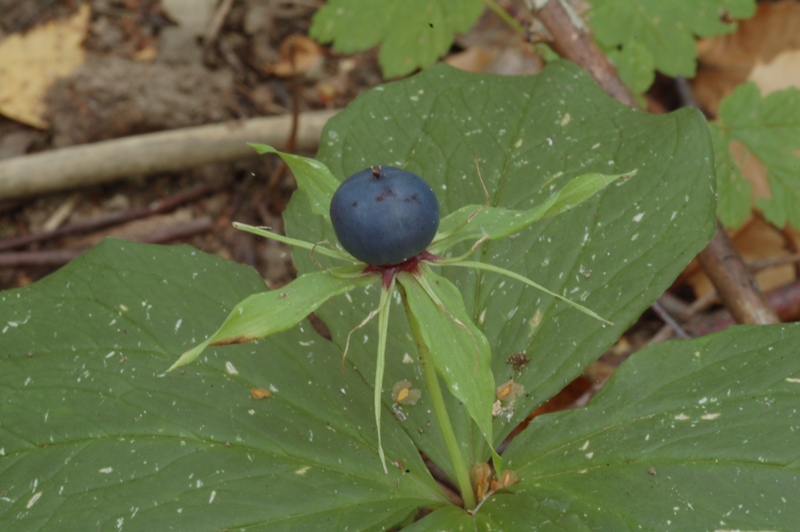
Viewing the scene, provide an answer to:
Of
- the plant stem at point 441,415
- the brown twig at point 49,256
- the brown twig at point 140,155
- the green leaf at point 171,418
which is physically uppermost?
the plant stem at point 441,415

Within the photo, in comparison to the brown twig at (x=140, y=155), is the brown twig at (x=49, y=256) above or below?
below

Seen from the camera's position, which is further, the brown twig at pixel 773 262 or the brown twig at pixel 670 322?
the brown twig at pixel 773 262

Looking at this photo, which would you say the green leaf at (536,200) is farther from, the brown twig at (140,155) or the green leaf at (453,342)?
the brown twig at (140,155)

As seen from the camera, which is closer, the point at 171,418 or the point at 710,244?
the point at 171,418

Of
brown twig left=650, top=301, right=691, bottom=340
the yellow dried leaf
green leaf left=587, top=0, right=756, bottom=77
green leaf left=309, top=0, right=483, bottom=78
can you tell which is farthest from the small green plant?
the yellow dried leaf

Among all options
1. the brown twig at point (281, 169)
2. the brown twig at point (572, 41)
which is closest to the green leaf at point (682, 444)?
the brown twig at point (572, 41)

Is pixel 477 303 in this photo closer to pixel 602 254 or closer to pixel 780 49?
pixel 602 254

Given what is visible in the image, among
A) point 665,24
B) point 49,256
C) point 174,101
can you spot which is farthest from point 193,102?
point 665,24

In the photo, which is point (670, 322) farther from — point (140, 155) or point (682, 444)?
point (140, 155)

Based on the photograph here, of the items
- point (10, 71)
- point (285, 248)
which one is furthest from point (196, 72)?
point (285, 248)
